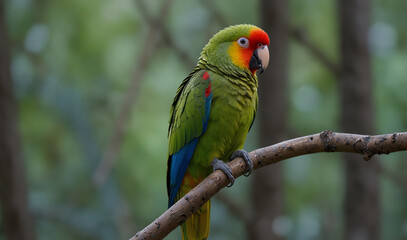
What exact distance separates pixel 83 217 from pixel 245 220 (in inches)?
97.1

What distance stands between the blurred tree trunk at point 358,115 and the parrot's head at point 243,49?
204cm

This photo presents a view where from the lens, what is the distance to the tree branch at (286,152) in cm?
180

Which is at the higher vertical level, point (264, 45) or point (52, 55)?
point (52, 55)

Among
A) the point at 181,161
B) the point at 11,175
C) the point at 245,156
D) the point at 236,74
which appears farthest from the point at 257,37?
the point at 11,175

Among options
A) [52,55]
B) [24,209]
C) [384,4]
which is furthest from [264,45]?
[384,4]

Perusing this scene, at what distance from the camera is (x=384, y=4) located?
247 inches

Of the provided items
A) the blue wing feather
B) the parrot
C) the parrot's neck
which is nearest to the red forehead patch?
the parrot

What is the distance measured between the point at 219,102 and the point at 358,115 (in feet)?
7.05

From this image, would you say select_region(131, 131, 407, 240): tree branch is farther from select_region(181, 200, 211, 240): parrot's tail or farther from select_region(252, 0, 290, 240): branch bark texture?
select_region(252, 0, 290, 240): branch bark texture

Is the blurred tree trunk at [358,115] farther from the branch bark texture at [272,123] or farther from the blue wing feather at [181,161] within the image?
the blue wing feather at [181,161]

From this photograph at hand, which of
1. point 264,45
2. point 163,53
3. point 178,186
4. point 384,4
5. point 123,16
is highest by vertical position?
point 123,16

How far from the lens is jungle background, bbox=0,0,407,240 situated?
5.47 meters

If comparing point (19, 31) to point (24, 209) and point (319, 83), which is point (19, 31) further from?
point (319, 83)

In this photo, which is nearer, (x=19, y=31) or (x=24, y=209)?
(x=24, y=209)
